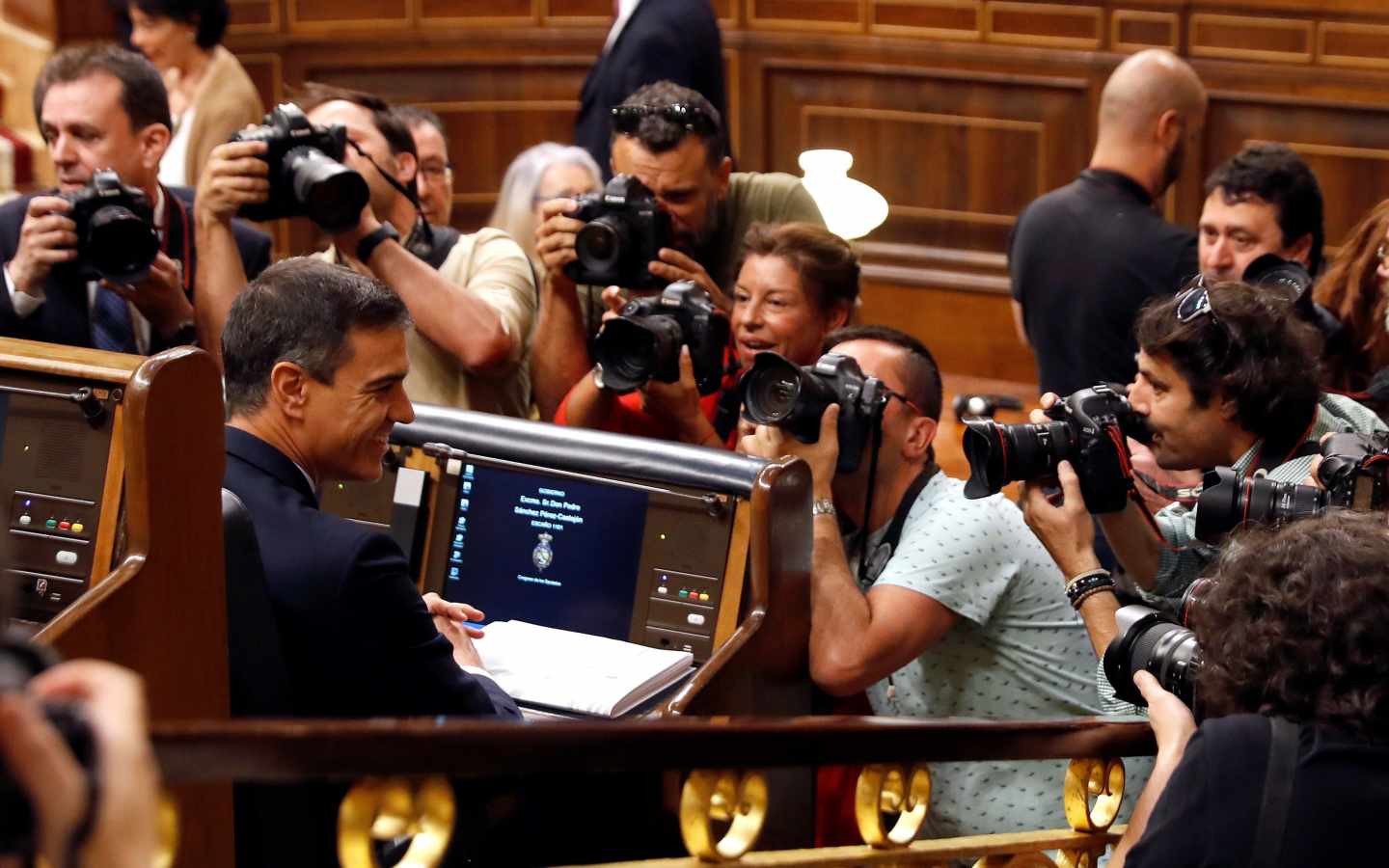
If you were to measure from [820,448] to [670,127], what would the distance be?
3.18 feet

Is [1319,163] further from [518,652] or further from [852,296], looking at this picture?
[518,652]

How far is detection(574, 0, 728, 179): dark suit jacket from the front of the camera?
3973 millimetres

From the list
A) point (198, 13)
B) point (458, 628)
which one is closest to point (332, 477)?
point (458, 628)

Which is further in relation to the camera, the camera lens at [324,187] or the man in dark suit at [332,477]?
the camera lens at [324,187]

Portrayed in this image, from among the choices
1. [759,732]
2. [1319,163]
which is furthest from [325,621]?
[1319,163]

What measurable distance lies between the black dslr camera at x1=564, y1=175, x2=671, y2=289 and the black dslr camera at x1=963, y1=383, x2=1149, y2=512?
0.96 meters

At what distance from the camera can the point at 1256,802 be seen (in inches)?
47.8

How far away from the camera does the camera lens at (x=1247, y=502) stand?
1.88 m

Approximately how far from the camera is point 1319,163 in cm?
529

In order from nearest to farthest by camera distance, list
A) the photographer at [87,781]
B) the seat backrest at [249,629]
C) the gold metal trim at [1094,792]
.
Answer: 1. the photographer at [87,781]
2. the gold metal trim at [1094,792]
3. the seat backrest at [249,629]

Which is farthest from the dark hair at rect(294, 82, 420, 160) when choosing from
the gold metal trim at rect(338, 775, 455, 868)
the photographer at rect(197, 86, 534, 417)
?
the gold metal trim at rect(338, 775, 455, 868)

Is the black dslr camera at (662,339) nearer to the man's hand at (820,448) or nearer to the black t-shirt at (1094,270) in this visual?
the man's hand at (820,448)

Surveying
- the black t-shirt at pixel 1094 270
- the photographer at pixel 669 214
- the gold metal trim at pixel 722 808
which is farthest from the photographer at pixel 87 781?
the black t-shirt at pixel 1094 270

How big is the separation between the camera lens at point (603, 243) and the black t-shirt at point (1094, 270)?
1.04 metres
